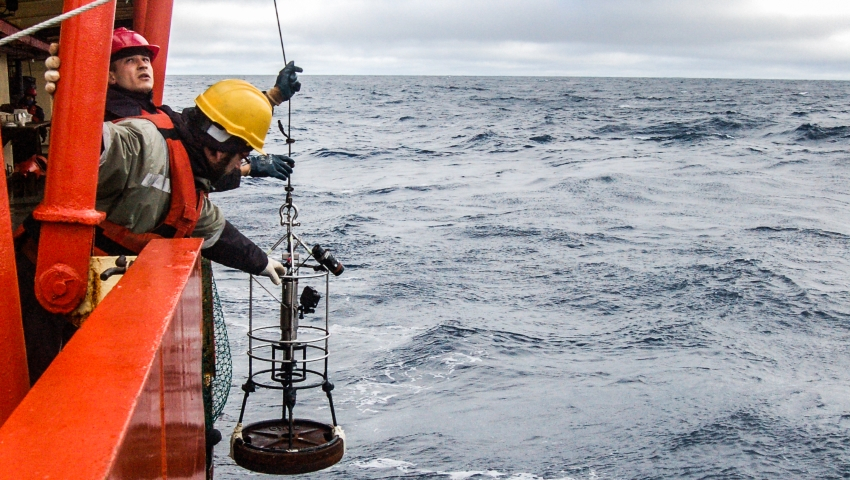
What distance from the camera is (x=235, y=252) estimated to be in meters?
4.61

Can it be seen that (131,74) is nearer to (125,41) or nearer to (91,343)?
(125,41)

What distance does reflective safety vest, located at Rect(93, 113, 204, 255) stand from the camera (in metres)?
3.75

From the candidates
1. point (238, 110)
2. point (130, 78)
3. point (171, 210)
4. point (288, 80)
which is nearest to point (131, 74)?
point (130, 78)

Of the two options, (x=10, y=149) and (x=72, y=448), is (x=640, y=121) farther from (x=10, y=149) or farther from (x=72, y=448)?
(x=72, y=448)

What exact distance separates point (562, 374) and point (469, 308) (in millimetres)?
2911

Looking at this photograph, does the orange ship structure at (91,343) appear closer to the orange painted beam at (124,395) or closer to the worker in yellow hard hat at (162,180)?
the orange painted beam at (124,395)

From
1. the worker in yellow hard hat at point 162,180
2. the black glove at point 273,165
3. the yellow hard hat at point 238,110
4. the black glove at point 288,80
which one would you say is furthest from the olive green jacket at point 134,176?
the black glove at point 288,80

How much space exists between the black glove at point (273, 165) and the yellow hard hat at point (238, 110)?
55cm

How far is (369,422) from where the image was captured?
352 inches

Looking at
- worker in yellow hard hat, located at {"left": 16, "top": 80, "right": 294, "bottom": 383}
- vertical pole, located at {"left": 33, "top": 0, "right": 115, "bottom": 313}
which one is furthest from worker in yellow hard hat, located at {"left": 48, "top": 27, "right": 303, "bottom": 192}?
vertical pole, located at {"left": 33, "top": 0, "right": 115, "bottom": 313}

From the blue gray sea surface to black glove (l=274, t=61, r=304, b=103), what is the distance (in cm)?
377

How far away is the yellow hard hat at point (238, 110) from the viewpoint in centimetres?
413

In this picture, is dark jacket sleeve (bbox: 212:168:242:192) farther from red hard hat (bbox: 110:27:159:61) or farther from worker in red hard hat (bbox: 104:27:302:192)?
red hard hat (bbox: 110:27:159:61)

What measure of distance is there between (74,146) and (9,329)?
614 mm
